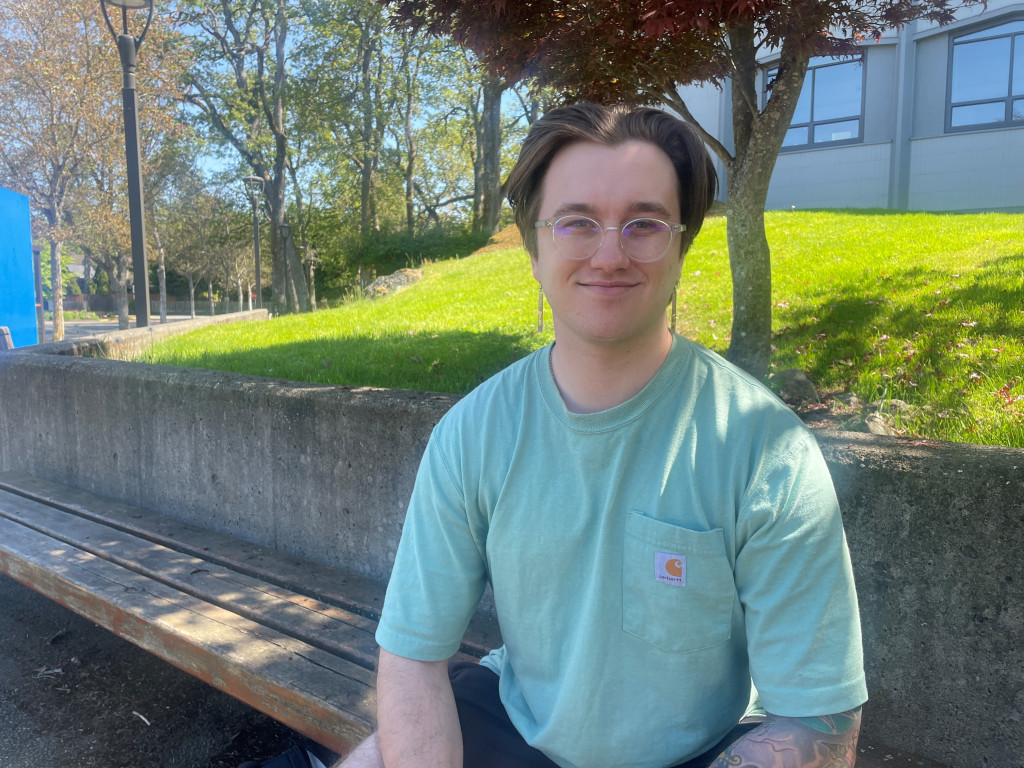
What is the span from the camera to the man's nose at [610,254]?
171cm

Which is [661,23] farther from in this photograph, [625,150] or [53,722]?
[53,722]

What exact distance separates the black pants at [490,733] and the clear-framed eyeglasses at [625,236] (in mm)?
1038

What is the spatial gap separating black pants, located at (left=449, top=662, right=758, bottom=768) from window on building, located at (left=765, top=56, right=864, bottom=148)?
2060cm

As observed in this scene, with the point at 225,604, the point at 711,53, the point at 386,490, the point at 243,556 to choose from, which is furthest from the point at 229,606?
the point at 711,53

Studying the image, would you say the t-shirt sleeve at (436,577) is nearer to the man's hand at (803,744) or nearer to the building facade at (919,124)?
the man's hand at (803,744)

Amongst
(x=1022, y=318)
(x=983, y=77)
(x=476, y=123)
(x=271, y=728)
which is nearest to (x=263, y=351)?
(x=271, y=728)

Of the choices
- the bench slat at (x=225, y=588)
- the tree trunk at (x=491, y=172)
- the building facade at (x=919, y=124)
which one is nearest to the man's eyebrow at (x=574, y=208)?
the bench slat at (x=225, y=588)

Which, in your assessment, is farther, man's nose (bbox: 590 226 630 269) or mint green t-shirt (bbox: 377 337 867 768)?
man's nose (bbox: 590 226 630 269)

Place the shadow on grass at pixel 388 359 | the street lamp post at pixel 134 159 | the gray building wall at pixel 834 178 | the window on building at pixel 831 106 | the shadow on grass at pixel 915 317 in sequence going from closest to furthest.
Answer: the shadow on grass at pixel 915 317, the shadow on grass at pixel 388 359, the street lamp post at pixel 134 159, the gray building wall at pixel 834 178, the window on building at pixel 831 106

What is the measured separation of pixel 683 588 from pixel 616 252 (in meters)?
0.72

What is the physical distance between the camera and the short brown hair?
5.71 ft

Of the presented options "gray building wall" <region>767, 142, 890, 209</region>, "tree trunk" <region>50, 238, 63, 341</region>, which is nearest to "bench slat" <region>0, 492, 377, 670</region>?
"tree trunk" <region>50, 238, 63, 341</region>

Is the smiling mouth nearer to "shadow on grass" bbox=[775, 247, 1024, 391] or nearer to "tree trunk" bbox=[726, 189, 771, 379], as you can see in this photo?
"tree trunk" bbox=[726, 189, 771, 379]

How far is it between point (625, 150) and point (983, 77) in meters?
20.6
